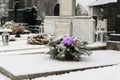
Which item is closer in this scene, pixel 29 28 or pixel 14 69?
pixel 14 69

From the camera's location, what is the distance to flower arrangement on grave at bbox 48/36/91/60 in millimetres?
7375

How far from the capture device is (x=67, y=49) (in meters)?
7.34

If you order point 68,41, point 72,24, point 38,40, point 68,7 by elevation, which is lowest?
point 38,40

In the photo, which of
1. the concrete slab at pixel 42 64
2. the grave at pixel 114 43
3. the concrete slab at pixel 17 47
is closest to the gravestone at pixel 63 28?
the concrete slab at pixel 17 47

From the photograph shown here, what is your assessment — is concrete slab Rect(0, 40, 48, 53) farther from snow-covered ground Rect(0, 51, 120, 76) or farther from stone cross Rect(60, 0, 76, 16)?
A: stone cross Rect(60, 0, 76, 16)

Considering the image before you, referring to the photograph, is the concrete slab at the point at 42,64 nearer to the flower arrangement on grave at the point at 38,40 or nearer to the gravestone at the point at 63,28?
the flower arrangement on grave at the point at 38,40

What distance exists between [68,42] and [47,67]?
1.28 metres

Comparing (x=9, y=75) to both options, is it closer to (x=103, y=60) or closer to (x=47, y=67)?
(x=47, y=67)

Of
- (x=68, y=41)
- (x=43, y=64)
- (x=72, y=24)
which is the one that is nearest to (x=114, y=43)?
(x=68, y=41)

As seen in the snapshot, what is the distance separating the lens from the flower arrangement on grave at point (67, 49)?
7375 mm

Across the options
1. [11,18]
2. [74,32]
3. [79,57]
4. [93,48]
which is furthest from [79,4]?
[79,57]

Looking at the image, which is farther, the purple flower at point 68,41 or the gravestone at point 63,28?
the gravestone at point 63,28

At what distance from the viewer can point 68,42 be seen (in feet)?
24.3

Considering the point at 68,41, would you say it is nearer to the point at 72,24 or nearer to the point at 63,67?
the point at 63,67
